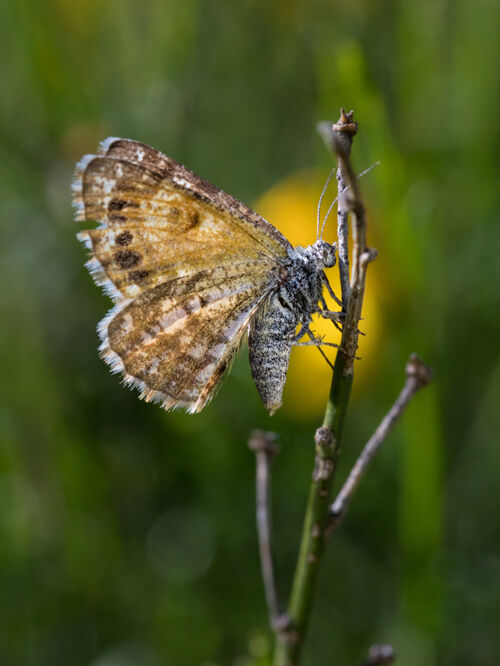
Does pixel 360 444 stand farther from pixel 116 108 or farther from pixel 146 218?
pixel 116 108

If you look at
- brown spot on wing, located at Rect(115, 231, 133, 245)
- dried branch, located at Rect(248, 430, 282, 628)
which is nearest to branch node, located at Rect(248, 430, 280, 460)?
dried branch, located at Rect(248, 430, 282, 628)

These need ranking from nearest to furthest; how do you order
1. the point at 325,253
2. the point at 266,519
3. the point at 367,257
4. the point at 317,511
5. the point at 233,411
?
the point at 367,257 < the point at 317,511 < the point at 266,519 < the point at 325,253 < the point at 233,411

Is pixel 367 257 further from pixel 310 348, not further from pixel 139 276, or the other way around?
pixel 310 348

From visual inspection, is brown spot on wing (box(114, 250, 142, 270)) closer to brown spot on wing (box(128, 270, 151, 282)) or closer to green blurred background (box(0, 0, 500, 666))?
brown spot on wing (box(128, 270, 151, 282))

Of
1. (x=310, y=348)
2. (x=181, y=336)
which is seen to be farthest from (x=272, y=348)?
(x=310, y=348)

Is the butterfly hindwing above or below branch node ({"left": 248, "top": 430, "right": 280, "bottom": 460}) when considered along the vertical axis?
above

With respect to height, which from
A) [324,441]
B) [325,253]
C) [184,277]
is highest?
[325,253]
